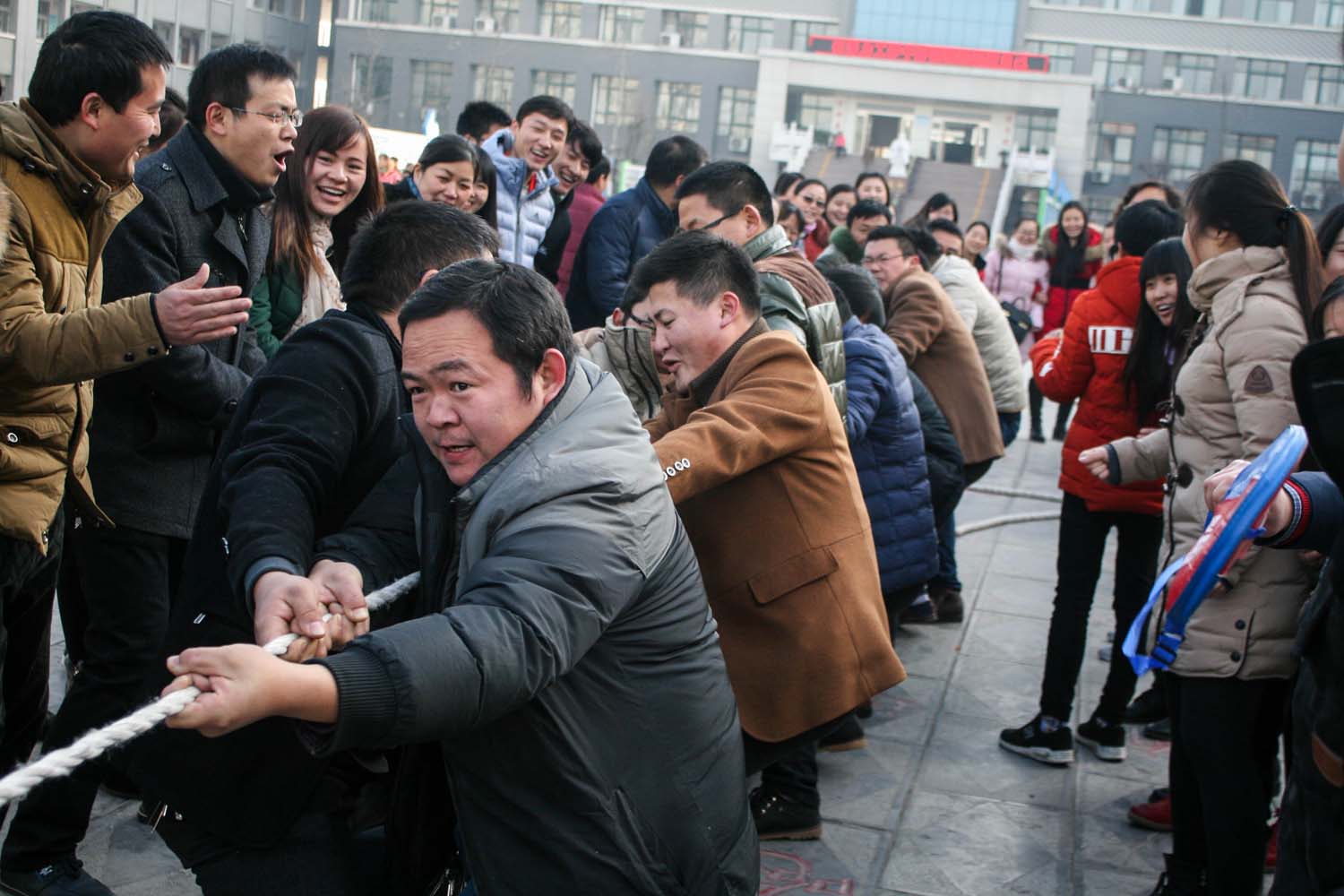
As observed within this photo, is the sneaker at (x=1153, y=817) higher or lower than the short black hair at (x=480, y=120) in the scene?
lower

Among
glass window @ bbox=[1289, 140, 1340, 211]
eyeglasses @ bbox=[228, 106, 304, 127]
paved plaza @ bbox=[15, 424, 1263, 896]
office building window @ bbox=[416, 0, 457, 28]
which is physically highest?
office building window @ bbox=[416, 0, 457, 28]

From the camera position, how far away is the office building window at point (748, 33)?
2734 inches

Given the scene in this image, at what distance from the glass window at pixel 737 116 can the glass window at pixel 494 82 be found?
33.6 feet

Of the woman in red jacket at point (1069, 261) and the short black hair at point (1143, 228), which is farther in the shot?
the woman in red jacket at point (1069, 261)

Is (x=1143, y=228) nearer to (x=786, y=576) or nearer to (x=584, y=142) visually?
(x=786, y=576)

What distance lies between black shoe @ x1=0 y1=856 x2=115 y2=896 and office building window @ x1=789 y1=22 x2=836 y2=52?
7069 centimetres

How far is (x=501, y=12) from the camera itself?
222 ft

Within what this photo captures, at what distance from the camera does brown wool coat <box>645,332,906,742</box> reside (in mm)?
3160

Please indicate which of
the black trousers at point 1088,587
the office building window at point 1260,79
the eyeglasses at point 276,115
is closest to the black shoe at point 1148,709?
the black trousers at point 1088,587

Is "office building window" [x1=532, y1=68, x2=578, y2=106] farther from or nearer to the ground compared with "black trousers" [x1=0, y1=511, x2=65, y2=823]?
farther from the ground

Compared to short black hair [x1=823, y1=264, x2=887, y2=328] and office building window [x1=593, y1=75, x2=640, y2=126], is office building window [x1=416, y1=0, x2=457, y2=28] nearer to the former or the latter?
office building window [x1=593, y1=75, x2=640, y2=126]

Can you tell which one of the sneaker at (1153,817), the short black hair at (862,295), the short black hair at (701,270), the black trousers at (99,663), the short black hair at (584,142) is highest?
the short black hair at (584,142)

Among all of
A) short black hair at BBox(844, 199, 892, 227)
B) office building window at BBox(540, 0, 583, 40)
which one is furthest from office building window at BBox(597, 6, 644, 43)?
short black hair at BBox(844, 199, 892, 227)

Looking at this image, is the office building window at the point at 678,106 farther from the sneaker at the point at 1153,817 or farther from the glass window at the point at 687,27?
the sneaker at the point at 1153,817
